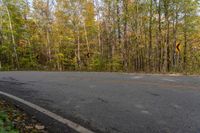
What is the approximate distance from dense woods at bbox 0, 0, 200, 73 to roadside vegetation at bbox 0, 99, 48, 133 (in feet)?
51.8

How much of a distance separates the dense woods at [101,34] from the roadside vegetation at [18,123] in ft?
51.8

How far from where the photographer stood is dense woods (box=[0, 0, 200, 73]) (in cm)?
2373

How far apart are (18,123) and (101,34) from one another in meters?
27.5

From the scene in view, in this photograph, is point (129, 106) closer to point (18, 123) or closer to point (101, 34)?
point (18, 123)

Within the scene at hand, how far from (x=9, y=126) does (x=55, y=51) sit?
1144 inches

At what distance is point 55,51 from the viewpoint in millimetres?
32531

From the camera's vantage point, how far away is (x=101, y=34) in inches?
1238

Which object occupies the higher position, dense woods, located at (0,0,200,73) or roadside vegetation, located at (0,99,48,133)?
dense woods, located at (0,0,200,73)

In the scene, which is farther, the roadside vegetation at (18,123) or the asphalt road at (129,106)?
the asphalt road at (129,106)

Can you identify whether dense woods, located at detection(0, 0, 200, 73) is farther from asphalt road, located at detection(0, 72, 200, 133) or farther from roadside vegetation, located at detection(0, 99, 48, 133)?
→ roadside vegetation, located at detection(0, 99, 48, 133)

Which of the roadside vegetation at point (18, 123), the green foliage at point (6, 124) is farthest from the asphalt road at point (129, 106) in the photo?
the green foliage at point (6, 124)

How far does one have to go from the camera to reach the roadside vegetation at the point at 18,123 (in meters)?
4.00

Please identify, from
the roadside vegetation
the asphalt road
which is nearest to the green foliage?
the roadside vegetation

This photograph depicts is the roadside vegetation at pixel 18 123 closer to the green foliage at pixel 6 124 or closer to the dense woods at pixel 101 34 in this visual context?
the green foliage at pixel 6 124
